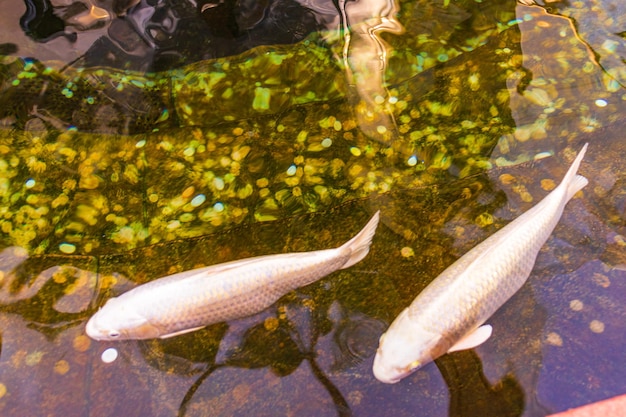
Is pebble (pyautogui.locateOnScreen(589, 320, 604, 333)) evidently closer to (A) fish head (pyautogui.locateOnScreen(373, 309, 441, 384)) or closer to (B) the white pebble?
(A) fish head (pyautogui.locateOnScreen(373, 309, 441, 384))

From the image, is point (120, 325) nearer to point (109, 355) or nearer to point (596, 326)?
point (109, 355)

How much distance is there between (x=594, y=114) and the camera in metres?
3.25

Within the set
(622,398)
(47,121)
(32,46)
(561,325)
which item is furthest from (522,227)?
(32,46)

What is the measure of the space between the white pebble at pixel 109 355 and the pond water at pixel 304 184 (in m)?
0.02

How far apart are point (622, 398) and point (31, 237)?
3.24 m

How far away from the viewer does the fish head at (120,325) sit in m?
2.33

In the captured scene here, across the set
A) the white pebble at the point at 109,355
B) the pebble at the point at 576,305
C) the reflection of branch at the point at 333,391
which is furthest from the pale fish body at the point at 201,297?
the pebble at the point at 576,305

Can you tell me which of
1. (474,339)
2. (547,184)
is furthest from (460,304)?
(547,184)

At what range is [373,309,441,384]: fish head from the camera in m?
2.26

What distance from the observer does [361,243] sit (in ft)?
8.59

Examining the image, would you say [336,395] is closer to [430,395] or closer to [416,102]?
[430,395]

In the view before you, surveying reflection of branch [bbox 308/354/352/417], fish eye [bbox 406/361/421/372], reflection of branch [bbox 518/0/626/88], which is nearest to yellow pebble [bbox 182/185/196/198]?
reflection of branch [bbox 308/354/352/417]

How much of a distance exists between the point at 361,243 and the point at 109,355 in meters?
1.44

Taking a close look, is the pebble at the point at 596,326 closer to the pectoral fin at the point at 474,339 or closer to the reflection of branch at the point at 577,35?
the pectoral fin at the point at 474,339
